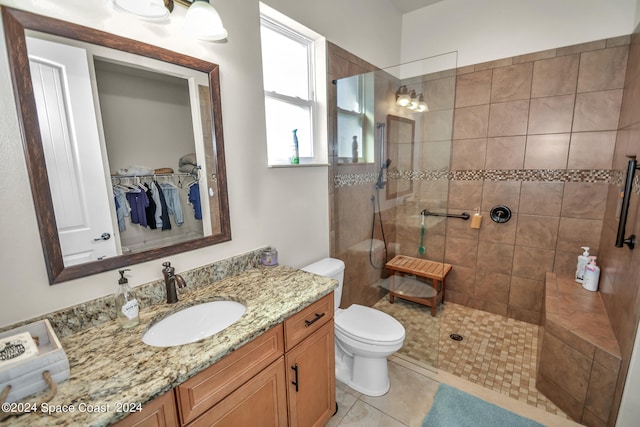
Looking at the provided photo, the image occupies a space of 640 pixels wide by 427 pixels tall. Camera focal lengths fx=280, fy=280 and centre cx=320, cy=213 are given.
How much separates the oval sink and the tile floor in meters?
1.01

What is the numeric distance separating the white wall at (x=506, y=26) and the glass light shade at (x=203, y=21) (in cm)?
242

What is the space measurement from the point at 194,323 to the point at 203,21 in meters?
1.27

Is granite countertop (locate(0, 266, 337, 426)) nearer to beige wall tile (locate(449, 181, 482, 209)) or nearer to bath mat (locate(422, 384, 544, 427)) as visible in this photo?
bath mat (locate(422, 384, 544, 427))

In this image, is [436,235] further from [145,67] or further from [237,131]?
[145,67]

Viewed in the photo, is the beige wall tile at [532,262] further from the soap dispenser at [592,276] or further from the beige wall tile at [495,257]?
the soap dispenser at [592,276]

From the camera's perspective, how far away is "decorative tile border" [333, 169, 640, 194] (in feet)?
7.32

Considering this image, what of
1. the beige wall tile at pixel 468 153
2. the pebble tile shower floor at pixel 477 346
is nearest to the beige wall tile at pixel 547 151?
the beige wall tile at pixel 468 153

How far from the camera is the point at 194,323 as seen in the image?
1.24 meters

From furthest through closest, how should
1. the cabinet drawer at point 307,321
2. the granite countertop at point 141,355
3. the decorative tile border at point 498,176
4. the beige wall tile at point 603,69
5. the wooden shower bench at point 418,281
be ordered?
the wooden shower bench at point 418,281 → the decorative tile border at point 498,176 → the beige wall tile at point 603,69 → the cabinet drawer at point 307,321 → the granite countertop at point 141,355

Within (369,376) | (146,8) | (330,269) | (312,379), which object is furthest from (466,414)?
(146,8)

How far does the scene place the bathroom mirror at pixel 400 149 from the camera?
261 centimetres

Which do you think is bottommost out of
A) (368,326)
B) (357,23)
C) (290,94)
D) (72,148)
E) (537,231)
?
(368,326)

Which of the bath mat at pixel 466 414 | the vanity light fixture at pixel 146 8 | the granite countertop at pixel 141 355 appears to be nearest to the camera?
the granite countertop at pixel 141 355

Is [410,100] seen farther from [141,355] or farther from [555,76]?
[141,355]
